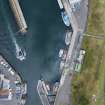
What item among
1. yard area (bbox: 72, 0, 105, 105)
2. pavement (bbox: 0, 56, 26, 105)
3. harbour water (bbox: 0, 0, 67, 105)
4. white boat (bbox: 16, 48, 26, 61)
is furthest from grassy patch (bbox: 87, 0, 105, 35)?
pavement (bbox: 0, 56, 26, 105)

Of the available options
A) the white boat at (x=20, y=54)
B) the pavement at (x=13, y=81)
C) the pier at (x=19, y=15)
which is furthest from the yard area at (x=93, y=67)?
the pier at (x=19, y=15)

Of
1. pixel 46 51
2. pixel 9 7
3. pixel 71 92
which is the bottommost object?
pixel 71 92

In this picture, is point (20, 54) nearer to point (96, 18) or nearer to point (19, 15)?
point (19, 15)

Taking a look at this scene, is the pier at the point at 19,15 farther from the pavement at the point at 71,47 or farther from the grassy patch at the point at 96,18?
the grassy patch at the point at 96,18

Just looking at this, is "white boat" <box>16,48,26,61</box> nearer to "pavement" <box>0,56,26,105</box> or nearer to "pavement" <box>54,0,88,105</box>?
"pavement" <box>0,56,26,105</box>

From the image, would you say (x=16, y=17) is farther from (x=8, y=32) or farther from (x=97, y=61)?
(x=97, y=61)

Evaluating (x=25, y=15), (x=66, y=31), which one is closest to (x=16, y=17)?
(x=25, y=15)
